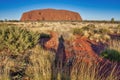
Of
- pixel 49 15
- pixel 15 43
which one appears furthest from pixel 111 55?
pixel 49 15

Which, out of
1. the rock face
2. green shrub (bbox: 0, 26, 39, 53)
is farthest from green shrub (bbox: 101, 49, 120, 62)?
the rock face

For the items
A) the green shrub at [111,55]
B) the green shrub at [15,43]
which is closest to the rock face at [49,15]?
the green shrub at [15,43]

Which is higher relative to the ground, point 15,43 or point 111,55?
point 15,43

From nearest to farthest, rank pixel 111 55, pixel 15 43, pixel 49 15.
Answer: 1. pixel 15 43
2. pixel 111 55
3. pixel 49 15

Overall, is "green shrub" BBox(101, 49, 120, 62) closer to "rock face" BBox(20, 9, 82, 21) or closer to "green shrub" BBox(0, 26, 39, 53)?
"green shrub" BBox(0, 26, 39, 53)

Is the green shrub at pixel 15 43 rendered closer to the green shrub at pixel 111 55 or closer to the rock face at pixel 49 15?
the green shrub at pixel 111 55

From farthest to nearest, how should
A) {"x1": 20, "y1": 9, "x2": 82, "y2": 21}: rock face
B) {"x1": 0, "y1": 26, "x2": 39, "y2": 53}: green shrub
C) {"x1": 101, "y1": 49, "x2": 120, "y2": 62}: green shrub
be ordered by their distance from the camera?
{"x1": 20, "y1": 9, "x2": 82, "y2": 21}: rock face, {"x1": 101, "y1": 49, "x2": 120, "y2": 62}: green shrub, {"x1": 0, "y1": 26, "x2": 39, "y2": 53}: green shrub

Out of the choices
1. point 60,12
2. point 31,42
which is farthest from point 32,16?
point 31,42

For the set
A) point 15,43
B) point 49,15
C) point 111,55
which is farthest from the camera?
point 49,15

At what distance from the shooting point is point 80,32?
71.9 feet

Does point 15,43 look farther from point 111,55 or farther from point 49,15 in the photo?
point 49,15

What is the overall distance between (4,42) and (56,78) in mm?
5269

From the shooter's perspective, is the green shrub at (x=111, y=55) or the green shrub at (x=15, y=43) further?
the green shrub at (x=111, y=55)

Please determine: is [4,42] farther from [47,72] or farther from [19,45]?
[47,72]
